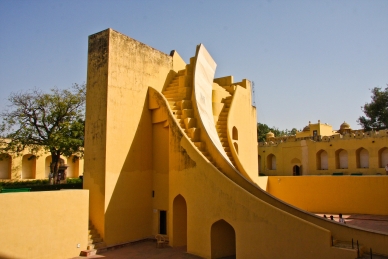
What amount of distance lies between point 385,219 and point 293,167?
1467cm

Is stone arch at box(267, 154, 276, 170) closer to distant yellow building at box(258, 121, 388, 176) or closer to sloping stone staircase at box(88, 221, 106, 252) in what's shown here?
distant yellow building at box(258, 121, 388, 176)

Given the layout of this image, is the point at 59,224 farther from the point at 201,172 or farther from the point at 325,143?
the point at 325,143

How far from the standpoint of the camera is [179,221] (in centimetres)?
1162

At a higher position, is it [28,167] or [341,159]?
[341,159]

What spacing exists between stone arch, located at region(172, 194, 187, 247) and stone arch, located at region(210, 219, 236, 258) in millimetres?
1838

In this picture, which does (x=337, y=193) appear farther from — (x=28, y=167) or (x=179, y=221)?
(x=28, y=167)

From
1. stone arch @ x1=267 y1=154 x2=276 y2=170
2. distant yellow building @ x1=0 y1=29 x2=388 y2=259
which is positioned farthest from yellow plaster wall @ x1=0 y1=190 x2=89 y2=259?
stone arch @ x1=267 y1=154 x2=276 y2=170

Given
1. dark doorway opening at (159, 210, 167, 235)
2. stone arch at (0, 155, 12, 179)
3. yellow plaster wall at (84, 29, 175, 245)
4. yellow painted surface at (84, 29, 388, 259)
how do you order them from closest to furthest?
yellow painted surface at (84, 29, 388, 259) < yellow plaster wall at (84, 29, 175, 245) < dark doorway opening at (159, 210, 167, 235) < stone arch at (0, 155, 12, 179)

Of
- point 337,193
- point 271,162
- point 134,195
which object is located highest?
point 271,162

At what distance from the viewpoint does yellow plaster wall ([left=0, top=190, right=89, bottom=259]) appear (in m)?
8.80

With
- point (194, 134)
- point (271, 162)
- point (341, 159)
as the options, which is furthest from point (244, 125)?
point (271, 162)

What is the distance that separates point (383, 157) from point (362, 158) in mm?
1428

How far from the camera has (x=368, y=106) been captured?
1118 inches

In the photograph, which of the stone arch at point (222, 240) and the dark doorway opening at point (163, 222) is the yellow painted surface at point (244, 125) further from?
the stone arch at point (222, 240)
